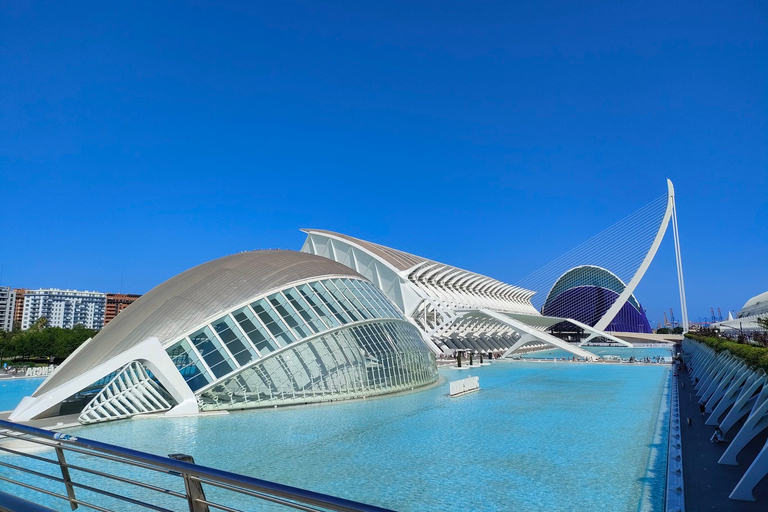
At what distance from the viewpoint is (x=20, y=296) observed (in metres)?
151

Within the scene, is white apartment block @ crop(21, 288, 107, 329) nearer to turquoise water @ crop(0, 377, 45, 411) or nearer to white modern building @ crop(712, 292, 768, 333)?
turquoise water @ crop(0, 377, 45, 411)

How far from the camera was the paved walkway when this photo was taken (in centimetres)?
764

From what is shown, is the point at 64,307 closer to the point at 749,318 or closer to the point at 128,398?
the point at 128,398

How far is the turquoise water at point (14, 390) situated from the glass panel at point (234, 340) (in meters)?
8.37

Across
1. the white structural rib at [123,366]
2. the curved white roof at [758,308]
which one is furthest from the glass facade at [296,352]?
the curved white roof at [758,308]

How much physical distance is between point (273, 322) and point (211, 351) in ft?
7.71

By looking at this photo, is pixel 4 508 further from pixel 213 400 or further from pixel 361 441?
pixel 213 400

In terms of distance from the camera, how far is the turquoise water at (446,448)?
834 cm

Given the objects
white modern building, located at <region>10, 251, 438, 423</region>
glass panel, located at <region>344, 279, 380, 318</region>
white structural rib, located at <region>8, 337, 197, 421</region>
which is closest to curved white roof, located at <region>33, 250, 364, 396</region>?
white modern building, located at <region>10, 251, 438, 423</region>

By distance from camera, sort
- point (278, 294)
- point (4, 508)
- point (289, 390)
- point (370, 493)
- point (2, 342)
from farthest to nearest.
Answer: point (2, 342) → point (278, 294) → point (289, 390) → point (370, 493) → point (4, 508)

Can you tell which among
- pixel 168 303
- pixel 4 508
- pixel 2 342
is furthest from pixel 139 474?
pixel 2 342

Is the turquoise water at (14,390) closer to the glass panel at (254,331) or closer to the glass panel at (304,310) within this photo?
the glass panel at (254,331)

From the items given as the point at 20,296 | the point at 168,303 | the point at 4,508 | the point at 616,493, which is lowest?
the point at 616,493

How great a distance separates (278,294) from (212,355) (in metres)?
3.42
